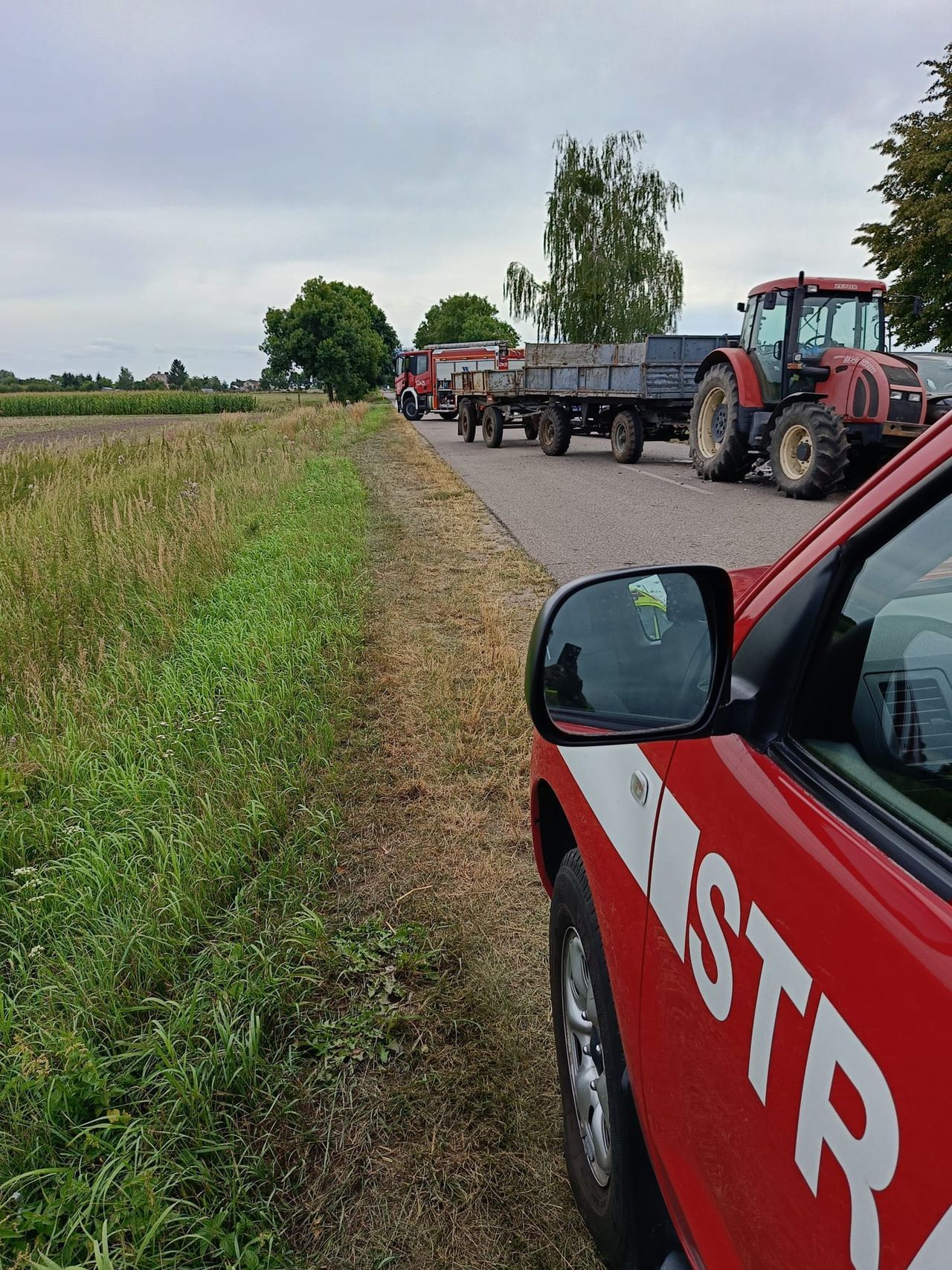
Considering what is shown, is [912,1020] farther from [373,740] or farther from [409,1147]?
[373,740]

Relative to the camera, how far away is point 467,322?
288 ft

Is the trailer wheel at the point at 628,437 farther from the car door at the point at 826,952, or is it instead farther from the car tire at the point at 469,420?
the car door at the point at 826,952

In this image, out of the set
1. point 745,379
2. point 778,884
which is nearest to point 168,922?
point 778,884

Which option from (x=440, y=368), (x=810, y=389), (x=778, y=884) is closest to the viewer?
(x=778, y=884)

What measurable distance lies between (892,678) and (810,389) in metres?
11.1

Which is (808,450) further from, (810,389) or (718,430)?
(718,430)

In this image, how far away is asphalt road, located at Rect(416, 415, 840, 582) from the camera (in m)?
7.81

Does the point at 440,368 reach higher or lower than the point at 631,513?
higher

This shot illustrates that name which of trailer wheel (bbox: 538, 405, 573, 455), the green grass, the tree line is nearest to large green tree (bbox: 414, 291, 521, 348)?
the tree line

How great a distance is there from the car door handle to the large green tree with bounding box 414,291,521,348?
87829mm

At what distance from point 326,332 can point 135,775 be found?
57840 mm

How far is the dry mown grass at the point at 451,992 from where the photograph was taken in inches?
71.9

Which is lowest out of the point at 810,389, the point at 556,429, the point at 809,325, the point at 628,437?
the point at 628,437

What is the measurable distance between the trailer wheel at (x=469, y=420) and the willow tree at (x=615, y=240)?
13.4m
